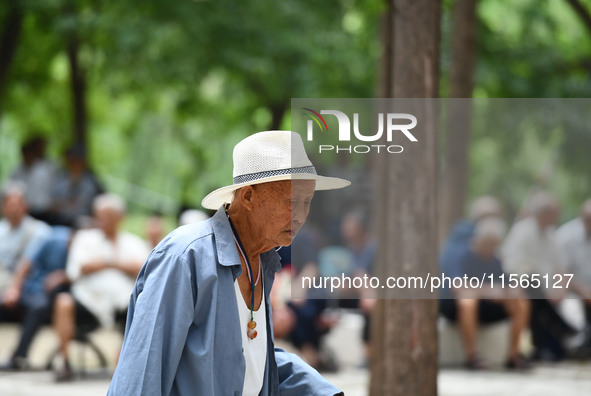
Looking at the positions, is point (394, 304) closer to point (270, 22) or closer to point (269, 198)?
point (269, 198)

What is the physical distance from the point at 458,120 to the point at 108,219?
4.41 m

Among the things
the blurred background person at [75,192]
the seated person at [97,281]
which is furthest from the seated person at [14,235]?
the blurred background person at [75,192]

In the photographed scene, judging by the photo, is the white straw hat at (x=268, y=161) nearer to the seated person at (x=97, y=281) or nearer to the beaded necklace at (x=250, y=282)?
the beaded necklace at (x=250, y=282)

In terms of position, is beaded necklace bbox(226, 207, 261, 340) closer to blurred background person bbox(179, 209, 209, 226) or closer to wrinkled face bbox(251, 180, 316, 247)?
wrinkled face bbox(251, 180, 316, 247)

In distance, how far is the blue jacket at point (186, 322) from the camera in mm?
2711

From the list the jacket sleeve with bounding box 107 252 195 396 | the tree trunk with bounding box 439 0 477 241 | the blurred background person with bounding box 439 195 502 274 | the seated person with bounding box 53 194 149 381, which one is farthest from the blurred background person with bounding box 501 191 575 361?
the seated person with bounding box 53 194 149 381

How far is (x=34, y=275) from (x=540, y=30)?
364 inches

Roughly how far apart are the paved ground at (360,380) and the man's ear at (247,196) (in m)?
4.45

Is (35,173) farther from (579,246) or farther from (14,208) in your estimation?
(579,246)

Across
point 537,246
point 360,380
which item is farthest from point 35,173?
point 537,246

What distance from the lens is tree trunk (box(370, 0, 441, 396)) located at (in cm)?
520

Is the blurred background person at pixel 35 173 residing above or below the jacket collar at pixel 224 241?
above

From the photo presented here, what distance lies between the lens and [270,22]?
1316 centimetres

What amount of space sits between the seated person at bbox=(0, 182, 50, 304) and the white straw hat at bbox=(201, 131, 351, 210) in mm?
6572
